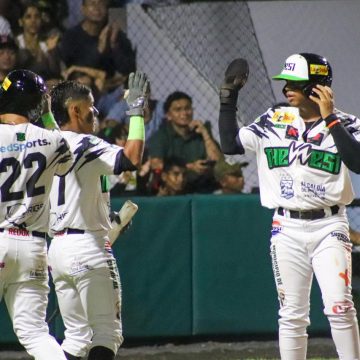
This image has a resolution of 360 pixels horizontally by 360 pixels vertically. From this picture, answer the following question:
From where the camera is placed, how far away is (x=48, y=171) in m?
5.28

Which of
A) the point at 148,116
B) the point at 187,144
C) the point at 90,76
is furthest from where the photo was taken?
the point at 90,76

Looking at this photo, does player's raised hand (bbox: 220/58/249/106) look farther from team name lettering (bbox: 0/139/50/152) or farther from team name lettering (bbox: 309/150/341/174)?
team name lettering (bbox: 0/139/50/152)

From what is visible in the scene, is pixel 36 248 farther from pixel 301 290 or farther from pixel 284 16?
pixel 284 16

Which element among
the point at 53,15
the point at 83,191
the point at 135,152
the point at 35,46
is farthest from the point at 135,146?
the point at 53,15

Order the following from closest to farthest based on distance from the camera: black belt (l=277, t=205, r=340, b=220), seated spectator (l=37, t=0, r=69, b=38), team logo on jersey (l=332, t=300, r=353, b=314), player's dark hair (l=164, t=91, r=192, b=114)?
team logo on jersey (l=332, t=300, r=353, b=314) → black belt (l=277, t=205, r=340, b=220) → player's dark hair (l=164, t=91, r=192, b=114) → seated spectator (l=37, t=0, r=69, b=38)

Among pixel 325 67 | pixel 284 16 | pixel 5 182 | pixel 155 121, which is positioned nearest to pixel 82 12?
pixel 155 121

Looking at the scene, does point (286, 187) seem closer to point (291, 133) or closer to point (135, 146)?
point (291, 133)

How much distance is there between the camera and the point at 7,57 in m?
9.45

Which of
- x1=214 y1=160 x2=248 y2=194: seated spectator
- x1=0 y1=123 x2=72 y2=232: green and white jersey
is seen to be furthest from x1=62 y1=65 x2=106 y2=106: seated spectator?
x1=0 y1=123 x2=72 y2=232: green and white jersey

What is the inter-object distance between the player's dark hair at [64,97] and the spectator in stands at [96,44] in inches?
145

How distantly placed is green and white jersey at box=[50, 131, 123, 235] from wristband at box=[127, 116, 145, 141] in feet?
0.61

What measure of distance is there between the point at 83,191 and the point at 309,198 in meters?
1.33

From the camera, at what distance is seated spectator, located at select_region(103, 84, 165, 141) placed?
31.0ft

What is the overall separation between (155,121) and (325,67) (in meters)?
3.59
